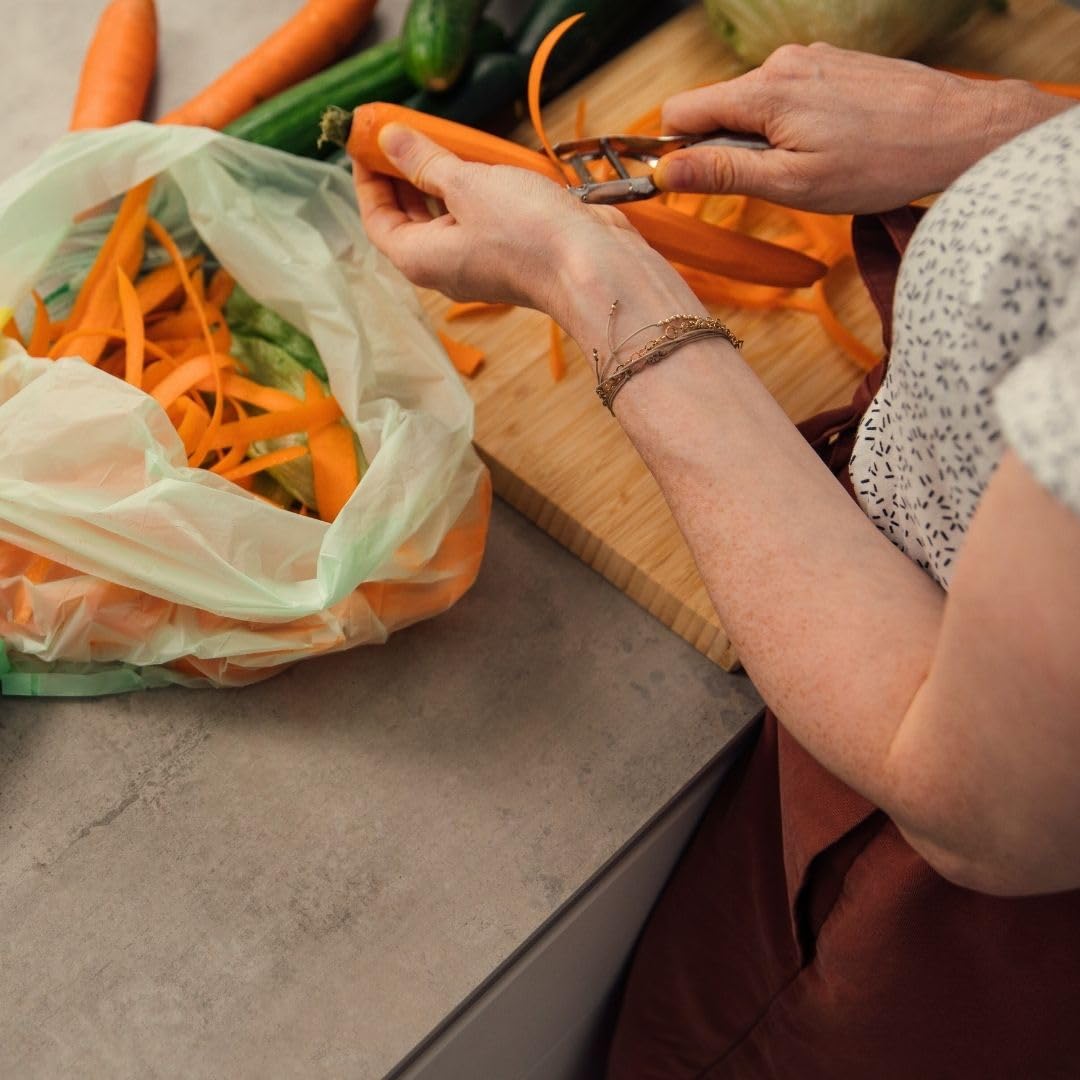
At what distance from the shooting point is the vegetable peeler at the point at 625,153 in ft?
2.73

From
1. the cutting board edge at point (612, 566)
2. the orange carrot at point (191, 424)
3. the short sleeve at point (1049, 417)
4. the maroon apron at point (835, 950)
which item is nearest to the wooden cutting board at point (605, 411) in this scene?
the cutting board edge at point (612, 566)

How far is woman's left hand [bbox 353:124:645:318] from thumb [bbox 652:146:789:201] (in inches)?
2.4

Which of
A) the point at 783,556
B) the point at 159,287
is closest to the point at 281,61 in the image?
the point at 159,287

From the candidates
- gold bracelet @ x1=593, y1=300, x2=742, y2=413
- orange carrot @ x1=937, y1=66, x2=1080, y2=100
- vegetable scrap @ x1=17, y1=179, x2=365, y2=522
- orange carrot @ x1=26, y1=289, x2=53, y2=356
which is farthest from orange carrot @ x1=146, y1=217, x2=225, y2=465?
orange carrot @ x1=937, y1=66, x2=1080, y2=100

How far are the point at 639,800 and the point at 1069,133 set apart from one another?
1.68 feet

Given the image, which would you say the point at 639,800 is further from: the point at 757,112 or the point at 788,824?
the point at 757,112

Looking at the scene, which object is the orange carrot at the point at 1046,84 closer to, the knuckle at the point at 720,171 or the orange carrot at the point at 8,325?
the knuckle at the point at 720,171

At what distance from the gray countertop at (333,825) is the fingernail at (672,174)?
1.01ft

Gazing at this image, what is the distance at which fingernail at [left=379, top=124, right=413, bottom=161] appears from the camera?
0.82 meters

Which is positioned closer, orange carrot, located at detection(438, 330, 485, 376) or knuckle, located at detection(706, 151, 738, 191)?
knuckle, located at detection(706, 151, 738, 191)

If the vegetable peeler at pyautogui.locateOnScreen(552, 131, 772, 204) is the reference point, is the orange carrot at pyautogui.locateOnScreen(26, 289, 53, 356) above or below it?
above

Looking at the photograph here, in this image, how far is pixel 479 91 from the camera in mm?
1093

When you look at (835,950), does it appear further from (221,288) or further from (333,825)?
(221,288)

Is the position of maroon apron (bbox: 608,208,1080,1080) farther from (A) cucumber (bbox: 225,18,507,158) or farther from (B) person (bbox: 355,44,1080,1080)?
(A) cucumber (bbox: 225,18,507,158)
